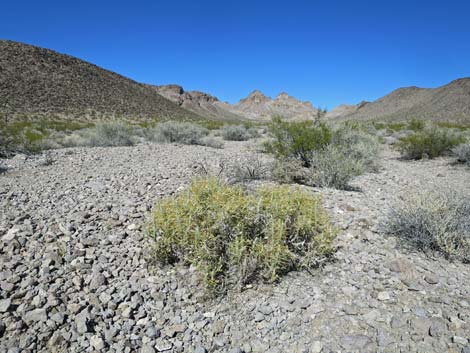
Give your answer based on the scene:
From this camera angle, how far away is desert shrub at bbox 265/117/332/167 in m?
7.77

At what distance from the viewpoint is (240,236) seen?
3225 mm

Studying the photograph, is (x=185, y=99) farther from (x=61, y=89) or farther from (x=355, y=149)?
(x=355, y=149)

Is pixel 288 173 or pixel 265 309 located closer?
pixel 265 309

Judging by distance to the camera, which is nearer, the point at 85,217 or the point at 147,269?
the point at 147,269

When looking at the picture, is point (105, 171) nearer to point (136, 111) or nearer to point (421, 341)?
point (421, 341)

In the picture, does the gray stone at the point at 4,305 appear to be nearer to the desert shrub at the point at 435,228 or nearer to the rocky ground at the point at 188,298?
the rocky ground at the point at 188,298

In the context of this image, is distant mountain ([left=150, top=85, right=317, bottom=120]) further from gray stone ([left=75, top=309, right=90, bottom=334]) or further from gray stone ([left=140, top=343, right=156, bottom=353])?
gray stone ([left=140, top=343, right=156, bottom=353])

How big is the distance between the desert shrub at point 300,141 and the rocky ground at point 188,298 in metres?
3.44

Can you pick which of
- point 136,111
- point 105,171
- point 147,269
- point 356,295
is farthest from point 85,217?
point 136,111

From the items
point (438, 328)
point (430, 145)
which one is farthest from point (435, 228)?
point (430, 145)

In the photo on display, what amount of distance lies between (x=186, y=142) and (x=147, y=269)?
358 inches

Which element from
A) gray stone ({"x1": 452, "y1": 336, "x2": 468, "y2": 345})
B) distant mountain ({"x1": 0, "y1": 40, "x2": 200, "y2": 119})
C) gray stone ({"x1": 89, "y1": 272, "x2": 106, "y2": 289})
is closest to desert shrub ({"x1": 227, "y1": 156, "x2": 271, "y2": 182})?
gray stone ({"x1": 89, "y1": 272, "x2": 106, "y2": 289})

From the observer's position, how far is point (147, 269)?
327cm

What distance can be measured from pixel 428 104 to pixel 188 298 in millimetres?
71995
